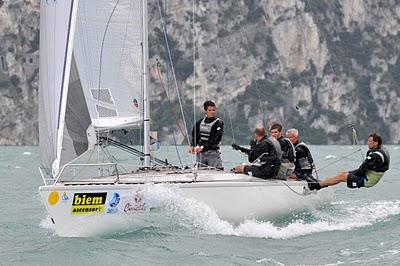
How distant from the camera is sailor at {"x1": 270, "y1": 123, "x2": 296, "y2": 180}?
11.8m

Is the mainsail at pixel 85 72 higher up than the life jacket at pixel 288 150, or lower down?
higher up

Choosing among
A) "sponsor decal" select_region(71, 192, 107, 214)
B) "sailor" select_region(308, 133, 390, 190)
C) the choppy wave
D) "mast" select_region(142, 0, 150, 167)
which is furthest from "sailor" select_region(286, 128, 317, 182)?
"sponsor decal" select_region(71, 192, 107, 214)

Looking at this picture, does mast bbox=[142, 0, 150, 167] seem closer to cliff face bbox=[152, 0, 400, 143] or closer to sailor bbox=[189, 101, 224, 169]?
sailor bbox=[189, 101, 224, 169]

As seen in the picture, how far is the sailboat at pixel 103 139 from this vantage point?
10.5 meters

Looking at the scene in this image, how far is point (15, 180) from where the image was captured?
2641 centimetres

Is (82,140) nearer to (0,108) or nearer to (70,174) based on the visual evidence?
(70,174)

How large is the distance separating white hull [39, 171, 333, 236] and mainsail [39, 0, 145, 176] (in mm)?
579

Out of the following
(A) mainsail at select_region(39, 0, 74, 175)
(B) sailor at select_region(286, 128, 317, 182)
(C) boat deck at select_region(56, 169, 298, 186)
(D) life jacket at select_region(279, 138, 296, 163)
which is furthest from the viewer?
(B) sailor at select_region(286, 128, 317, 182)

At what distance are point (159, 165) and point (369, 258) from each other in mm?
4401

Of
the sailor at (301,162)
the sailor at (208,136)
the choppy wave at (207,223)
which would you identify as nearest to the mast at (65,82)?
the choppy wave at (207,223)

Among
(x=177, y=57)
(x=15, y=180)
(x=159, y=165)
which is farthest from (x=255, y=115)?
(x=159, y=165)

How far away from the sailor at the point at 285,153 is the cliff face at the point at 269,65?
92.7 metres

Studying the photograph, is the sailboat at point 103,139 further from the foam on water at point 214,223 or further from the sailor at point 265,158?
the sailor at point 265,158

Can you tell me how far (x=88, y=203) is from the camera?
10.4m
